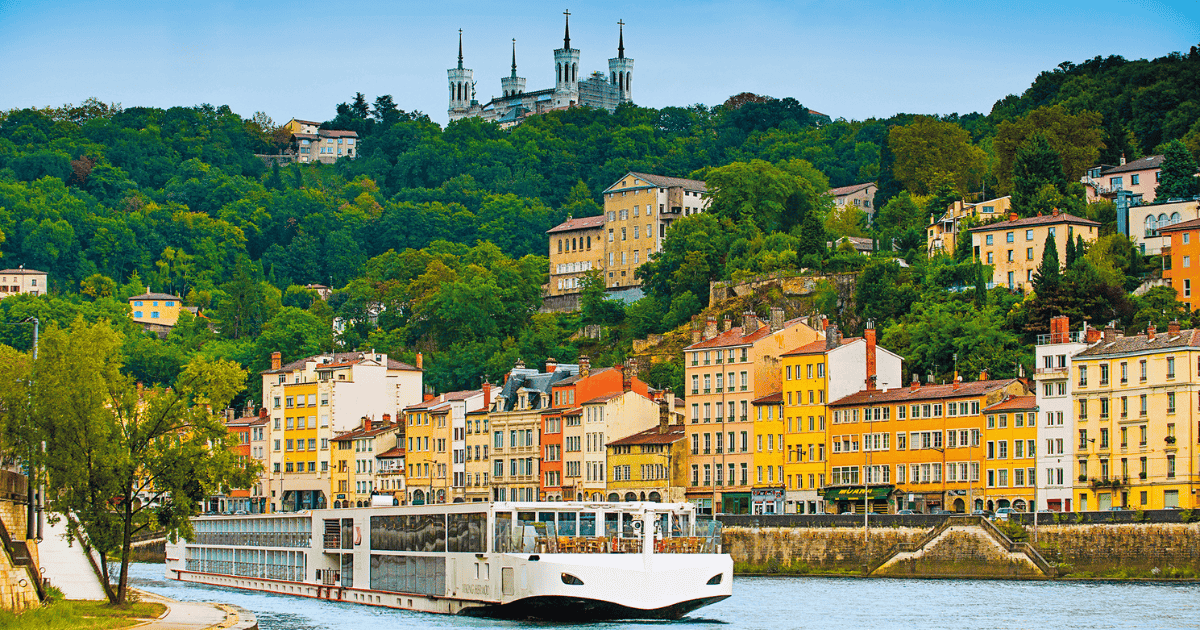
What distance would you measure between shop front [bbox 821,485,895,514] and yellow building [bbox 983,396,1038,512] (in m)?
5.15

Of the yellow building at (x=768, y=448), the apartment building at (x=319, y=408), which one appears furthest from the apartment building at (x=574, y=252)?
the yellow building at (x=768, y=448)

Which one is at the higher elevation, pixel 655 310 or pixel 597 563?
pixel 655 310

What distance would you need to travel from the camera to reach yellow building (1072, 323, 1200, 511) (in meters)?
73.2

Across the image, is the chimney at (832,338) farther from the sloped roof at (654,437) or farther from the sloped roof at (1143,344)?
the sloped roof at (1143,344)

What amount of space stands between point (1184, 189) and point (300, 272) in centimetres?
10021

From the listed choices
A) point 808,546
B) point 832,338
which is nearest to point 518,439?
point 832,338

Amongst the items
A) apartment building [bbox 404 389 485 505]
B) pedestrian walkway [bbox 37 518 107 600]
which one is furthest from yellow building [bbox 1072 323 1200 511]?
pedestrian walkway [bbox 37 518 107 600]

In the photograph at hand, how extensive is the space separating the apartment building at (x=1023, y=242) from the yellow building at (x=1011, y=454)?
23985mm

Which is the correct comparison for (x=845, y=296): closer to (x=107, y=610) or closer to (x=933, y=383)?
(x=933, y=383)

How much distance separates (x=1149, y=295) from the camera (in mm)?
96000

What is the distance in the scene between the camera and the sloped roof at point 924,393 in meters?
81.0

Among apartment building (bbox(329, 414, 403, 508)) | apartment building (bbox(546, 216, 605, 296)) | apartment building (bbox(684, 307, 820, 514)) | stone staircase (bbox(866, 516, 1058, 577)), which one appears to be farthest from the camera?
apartment building (bbox(546, 216, 605, 296))

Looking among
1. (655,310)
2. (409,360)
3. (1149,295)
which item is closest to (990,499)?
(1149,295)

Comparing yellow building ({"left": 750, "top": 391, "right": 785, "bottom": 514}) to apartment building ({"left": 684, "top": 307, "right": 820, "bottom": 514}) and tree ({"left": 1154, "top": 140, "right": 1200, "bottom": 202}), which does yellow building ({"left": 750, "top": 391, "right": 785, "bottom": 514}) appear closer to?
apartment building ({"left": 684, "top": 307, "right": 820, "bottom": 514})
